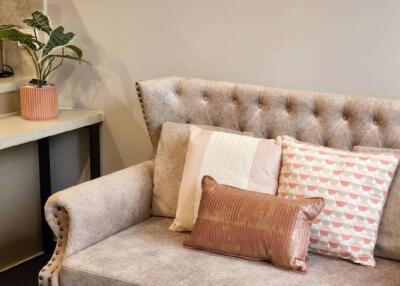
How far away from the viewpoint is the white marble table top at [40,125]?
262 centimetres

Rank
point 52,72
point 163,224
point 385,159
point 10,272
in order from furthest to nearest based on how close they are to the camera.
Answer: point 52,72 < point 10,272 < point 163,224 < point 385,159

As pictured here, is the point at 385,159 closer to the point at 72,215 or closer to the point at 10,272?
the point at 72,215

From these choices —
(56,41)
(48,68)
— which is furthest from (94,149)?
(56,41)

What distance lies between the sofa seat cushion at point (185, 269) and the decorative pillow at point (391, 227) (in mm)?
39

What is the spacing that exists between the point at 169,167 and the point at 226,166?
0.32 m

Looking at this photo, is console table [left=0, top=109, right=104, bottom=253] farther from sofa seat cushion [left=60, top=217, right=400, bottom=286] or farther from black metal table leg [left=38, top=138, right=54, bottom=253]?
sofa seat cushion [left=60, top=217, right=400, bottom=286]

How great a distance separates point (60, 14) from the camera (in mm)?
3051

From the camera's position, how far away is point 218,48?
2.73 m

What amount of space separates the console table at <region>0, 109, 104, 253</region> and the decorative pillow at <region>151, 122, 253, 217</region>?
1.89 feet

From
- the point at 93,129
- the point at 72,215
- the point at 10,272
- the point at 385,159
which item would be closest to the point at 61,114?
the point at 93,129

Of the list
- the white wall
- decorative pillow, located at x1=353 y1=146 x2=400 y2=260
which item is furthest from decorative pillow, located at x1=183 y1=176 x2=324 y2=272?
the white wall

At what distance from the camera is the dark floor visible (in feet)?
9.17

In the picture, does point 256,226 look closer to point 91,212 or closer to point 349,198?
point 349,198

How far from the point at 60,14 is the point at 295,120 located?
1.37m
